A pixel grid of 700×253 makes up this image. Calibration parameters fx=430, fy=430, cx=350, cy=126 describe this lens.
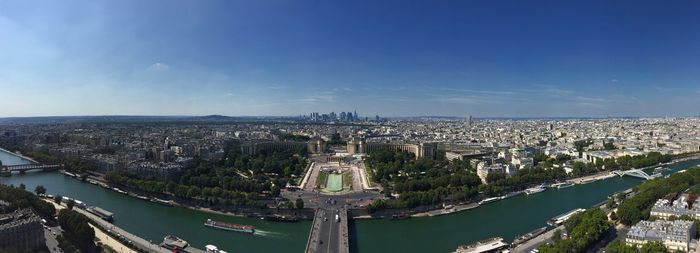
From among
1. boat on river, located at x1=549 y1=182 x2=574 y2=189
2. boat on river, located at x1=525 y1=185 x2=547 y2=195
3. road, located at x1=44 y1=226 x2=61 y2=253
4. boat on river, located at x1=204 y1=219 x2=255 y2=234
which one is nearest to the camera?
road, located at x1=44 y1=226 x2=61 y2=253

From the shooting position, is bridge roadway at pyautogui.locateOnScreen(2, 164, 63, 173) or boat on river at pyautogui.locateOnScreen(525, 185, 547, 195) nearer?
boat on river at pyautogui.locateOnScreen(525, 185, 547, 195)

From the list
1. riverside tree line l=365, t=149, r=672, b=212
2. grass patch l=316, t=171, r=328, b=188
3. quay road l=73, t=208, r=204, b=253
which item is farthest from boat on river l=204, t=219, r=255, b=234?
grass patch l=316, t=171, r=328, b=188

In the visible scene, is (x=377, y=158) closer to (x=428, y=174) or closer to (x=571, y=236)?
(x=428, y=174)

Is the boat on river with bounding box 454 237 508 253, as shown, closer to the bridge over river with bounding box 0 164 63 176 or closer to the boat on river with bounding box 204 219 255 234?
the boat on river with bounding box 204 219 255 234

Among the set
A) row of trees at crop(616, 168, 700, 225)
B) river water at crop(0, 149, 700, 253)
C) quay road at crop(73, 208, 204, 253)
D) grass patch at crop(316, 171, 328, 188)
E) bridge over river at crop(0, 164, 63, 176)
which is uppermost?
row of trees at crop(616, 168, 700, 225)

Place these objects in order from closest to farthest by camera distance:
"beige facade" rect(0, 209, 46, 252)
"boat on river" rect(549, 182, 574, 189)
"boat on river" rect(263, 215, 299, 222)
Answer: "beige facade" rect(0, 209, 46, 252) < "boat on river" rect(263, 215, 299, 222) < "boat on river" rect(549, 182, 574, 189)

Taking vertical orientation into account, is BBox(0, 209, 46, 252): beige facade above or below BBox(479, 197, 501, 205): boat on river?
above

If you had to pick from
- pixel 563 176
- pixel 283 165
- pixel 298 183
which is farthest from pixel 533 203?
pixel 283 165
